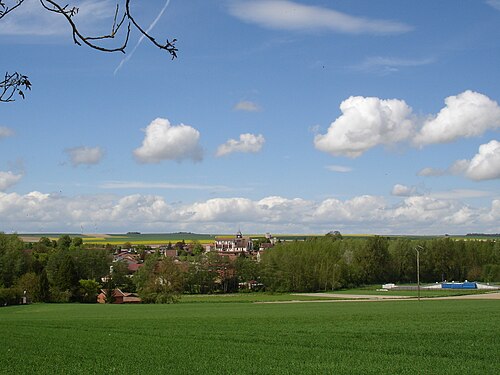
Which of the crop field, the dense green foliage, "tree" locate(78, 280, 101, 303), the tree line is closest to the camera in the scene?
the crop field

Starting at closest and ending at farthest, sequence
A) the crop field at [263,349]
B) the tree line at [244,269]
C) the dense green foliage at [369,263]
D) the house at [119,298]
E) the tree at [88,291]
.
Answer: the crop field at [263,349]
the house at [119,298]
the tree line at [244,269]
the tree at [88,291]
the dense green foliage at [369,263]

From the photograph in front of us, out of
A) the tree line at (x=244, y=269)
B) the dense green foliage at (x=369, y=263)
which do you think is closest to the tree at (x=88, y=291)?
the tree line at (x=244, y=269)

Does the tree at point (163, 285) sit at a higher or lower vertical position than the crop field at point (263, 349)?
lower

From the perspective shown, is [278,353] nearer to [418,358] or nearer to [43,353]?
[418,358]

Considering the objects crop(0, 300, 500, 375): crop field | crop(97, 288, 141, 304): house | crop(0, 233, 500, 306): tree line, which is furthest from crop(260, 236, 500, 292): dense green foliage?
crop(0, 300, 500, 375): crop field

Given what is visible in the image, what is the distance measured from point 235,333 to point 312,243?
97.5m

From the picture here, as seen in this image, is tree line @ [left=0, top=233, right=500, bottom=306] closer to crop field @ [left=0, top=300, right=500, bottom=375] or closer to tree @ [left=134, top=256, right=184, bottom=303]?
tree @ [left=134, top=256, right=184, bottom=303]

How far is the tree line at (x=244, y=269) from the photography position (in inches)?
3593

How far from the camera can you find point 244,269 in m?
112

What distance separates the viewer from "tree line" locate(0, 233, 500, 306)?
3593 inches

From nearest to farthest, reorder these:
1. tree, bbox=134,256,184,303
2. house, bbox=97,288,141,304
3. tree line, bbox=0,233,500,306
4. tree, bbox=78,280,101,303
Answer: tree, bbox=134,256,184,303, house, bbox=97,288,141,304, tree line, bbox=0,233,500,306, tree, bbox=78,280,101,303

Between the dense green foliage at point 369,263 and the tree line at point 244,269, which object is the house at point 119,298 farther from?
the dense green foliage at point 369,263

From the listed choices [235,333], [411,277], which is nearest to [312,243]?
[411,277]

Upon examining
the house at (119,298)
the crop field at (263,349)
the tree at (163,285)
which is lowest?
the house at (119,298)
